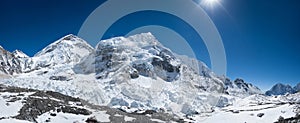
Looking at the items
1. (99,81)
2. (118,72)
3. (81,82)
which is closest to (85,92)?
(81,82)

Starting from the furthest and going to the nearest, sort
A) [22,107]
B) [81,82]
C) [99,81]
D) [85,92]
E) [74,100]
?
[99,81] → [81,82] → [85,92] → [74,100] → [22,107]

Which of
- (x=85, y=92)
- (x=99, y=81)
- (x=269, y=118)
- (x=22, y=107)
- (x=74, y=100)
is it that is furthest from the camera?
(x=99, y=81)

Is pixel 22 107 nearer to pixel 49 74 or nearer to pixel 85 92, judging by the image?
pixel 85 92

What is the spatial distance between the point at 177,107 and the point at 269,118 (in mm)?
104093

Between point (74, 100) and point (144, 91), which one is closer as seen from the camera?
point (74, 100)

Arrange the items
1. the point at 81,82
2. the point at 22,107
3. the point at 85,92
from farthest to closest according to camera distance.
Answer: the point at 81,82 < the point at 85,92 < the point at 22,107

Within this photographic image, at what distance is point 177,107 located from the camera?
16488 cm

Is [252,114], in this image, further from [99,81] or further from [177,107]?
[99,81]

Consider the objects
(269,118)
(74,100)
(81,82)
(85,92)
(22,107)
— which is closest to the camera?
(22,107)

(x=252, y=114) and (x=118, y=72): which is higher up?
(x=118, y=72)

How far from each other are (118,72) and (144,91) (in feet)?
83.5

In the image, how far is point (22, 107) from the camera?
4956cm

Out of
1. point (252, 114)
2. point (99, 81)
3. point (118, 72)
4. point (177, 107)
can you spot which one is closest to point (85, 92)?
point (99, 81)

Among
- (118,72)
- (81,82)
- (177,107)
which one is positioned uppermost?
(118,72)
